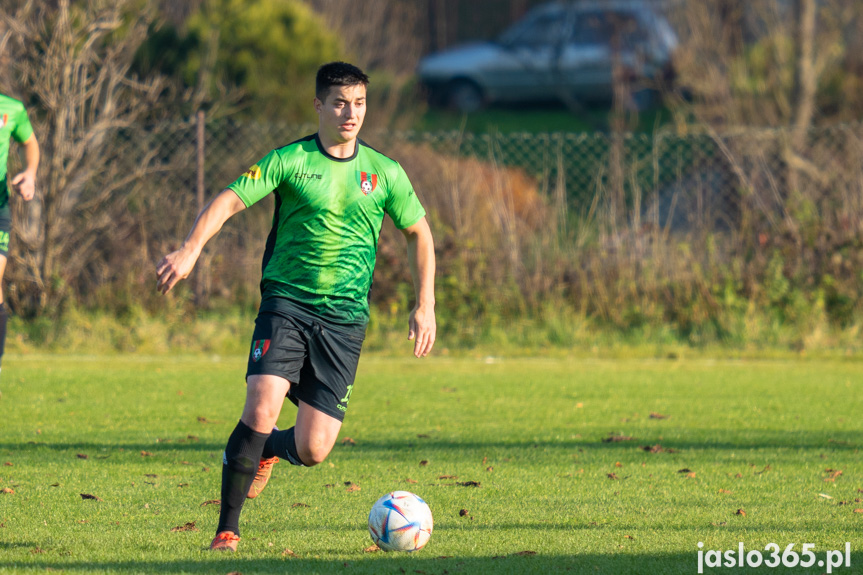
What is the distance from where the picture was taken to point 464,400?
7.86 m

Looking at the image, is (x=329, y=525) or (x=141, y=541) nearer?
(x=141, y=541)

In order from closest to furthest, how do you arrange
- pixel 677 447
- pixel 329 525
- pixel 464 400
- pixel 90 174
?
pixel 329 525, pixel 677 447, pixel 464 400, pixel 90 174

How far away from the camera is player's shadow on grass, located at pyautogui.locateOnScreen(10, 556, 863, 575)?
386cm

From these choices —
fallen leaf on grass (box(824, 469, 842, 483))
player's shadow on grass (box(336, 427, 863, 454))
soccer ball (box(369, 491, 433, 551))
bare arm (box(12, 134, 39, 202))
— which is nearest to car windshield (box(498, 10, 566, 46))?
bare arm (box(12, 134, 39, 202))

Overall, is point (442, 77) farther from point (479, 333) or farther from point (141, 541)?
point (141, 541)

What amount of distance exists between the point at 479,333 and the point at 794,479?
528cm

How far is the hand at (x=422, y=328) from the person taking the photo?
4516 millimetres

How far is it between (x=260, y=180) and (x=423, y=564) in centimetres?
169

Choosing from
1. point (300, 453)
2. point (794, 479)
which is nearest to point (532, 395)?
point (794, 479)

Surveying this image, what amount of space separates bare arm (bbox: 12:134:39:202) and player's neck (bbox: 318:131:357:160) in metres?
2.95

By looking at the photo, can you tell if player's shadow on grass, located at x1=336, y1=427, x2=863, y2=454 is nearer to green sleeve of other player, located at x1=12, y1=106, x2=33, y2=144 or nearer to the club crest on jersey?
the club crest on jersey

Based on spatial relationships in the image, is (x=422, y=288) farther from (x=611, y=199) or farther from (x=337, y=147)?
(x=611, y=199)

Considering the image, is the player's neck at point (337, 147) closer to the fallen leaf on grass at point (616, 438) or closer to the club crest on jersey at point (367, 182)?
the club crest on jersey at point (367, 182)

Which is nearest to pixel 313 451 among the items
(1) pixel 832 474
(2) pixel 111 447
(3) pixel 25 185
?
(2) pixel 111 447
